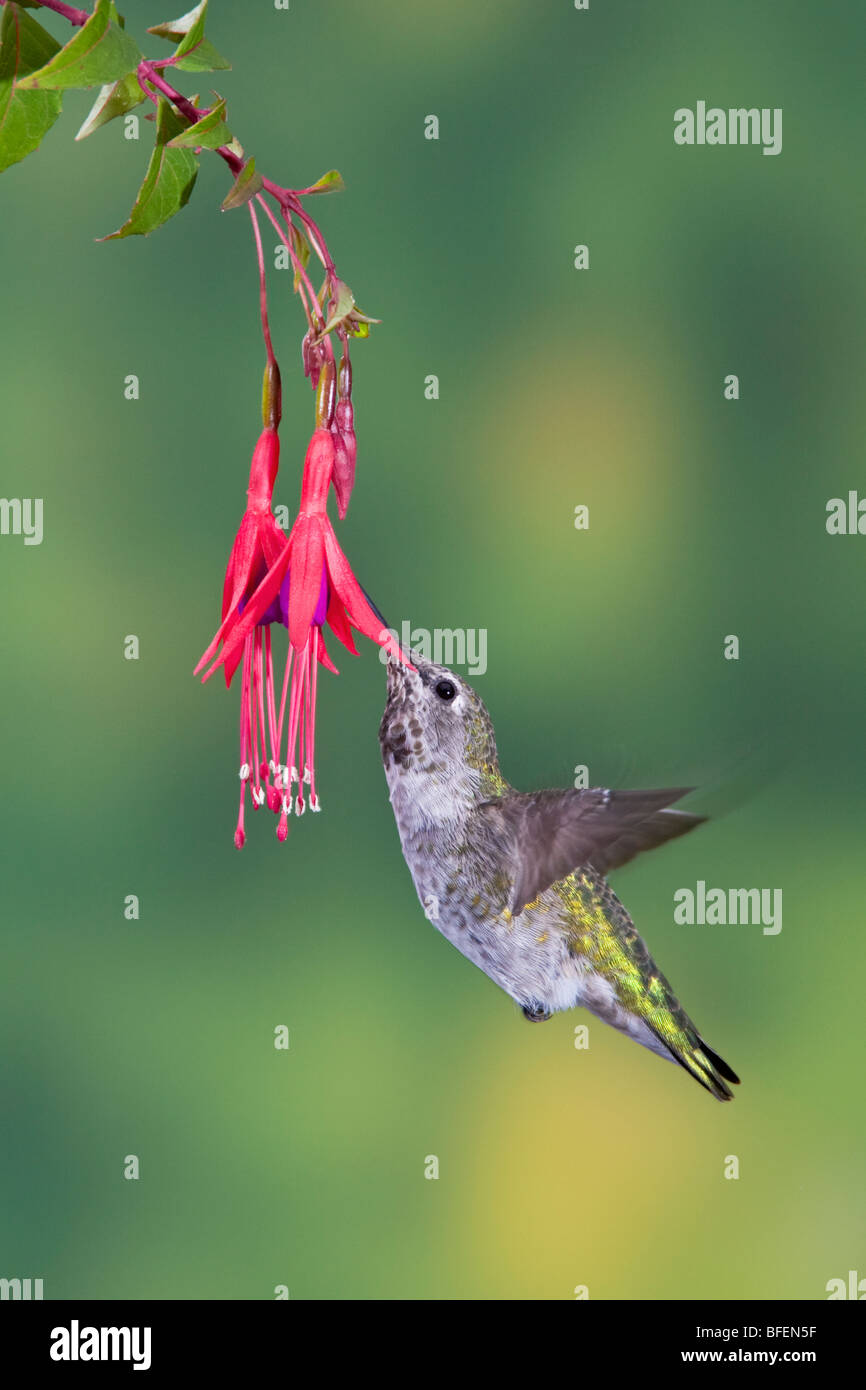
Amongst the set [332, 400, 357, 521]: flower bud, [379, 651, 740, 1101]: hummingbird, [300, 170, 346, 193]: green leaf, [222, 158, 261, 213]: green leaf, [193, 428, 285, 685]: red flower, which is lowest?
[379, 651, 740, 1101]: hummingbird

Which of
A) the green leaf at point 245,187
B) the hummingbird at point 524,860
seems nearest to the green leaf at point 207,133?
the green leaf at point 245,187

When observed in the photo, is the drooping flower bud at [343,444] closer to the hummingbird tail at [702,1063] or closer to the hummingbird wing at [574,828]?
the hummingbird wing at [574,828]

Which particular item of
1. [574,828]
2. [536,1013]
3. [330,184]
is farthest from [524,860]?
[330,184]

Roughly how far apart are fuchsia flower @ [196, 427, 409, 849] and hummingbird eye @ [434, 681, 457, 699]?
12cm

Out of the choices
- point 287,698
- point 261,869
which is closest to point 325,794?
point 261,869

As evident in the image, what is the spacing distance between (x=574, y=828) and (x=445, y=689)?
9 cm

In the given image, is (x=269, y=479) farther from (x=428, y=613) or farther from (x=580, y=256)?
(x=580, y=256)

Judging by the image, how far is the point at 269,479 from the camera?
0.56 meters

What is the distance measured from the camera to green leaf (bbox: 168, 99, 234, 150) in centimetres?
43

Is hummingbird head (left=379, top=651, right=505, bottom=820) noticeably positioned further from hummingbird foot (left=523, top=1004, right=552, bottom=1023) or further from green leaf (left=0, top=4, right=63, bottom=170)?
green leaf (left=0, top=4, right=63, bottom=170)

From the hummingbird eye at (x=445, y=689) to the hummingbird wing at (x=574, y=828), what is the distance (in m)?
0.06

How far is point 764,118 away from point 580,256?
1.24 feet

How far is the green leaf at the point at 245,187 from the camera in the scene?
1.49ft

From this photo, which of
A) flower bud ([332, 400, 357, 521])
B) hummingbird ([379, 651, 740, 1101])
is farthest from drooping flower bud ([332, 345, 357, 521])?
hummingbird ([379, 651, 740, 1101])
